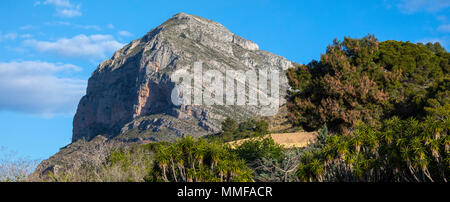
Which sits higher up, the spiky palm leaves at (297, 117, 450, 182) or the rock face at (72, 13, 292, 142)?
the rock face at (72, 13, 292, 142)

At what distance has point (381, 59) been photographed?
1458 inches

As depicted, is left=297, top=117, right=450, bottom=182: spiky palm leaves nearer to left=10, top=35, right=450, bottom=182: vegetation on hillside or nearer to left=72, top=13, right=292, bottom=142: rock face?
left=10, top=35, right=450, bottom=182: vegetation on hillside

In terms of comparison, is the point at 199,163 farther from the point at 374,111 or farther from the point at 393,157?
the point at 374,111

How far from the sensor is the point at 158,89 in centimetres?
15700

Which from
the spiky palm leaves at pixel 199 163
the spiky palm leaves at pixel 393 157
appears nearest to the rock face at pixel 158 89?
the spiky palm leaves at pixel 199 163

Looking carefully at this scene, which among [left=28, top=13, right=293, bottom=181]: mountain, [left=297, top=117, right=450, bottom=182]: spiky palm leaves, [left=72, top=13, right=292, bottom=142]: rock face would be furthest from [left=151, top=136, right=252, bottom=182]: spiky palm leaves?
[left=72, top=13, right=292, bottom=142]: rock face

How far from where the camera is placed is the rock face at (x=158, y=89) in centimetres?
13325

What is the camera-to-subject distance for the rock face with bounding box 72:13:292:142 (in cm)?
13325

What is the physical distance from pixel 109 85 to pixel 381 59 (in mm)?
165442
